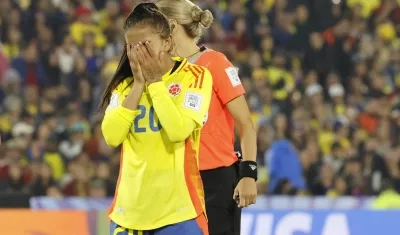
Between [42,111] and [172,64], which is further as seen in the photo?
[42,111]

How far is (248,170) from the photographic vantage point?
213 inches

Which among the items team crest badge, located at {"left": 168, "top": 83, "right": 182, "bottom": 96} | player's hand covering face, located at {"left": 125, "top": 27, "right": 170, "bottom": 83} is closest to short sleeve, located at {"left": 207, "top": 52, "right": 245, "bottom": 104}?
team crest badge, located at {"left": 168, "top": 83, "right": 182, "bottom": 96}

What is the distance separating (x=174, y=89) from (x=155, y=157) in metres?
0.35

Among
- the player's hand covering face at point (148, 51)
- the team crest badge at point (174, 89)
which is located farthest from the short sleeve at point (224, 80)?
the player's hand covering face at point (148, 51)

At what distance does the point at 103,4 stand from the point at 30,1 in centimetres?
149

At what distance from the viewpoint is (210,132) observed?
5.71 m

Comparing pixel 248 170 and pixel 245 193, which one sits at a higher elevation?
pixel 248 170

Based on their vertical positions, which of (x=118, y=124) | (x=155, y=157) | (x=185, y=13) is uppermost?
(x=185, y=13)

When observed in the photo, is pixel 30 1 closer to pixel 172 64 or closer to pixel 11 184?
pixel 11 184

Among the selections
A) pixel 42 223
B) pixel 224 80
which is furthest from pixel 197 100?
pixel 42 223

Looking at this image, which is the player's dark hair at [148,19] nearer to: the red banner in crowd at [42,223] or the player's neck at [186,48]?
the player's neck at [186,48]

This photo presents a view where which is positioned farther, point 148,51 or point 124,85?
point 124,85

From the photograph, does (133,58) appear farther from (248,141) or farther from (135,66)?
(248,141)

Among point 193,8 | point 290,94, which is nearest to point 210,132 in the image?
point 193,8
